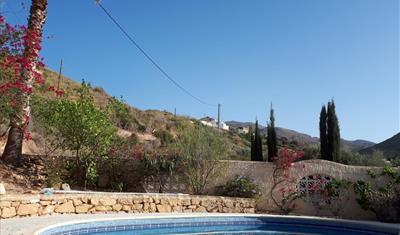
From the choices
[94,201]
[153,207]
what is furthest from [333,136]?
[94,201]

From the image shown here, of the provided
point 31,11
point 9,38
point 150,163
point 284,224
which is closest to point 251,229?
point 284,224

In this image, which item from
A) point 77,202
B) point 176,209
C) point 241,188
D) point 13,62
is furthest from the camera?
point 241,188

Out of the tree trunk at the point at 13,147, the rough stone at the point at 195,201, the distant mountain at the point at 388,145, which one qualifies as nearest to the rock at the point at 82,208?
the rough stone at the point at 195,201

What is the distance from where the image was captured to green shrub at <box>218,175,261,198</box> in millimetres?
17984

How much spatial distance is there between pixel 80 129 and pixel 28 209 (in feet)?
15.1

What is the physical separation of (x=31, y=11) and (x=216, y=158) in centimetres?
969

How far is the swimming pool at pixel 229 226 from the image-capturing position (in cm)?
1248

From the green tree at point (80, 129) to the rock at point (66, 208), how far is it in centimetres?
317

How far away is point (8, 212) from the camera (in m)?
11.5

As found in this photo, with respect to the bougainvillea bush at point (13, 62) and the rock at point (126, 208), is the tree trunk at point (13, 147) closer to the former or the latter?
the rock at point (126, 208)

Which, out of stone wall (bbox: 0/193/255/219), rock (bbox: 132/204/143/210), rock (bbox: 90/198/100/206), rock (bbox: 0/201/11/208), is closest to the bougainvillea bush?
rock (bbox: 0/201/11/208)

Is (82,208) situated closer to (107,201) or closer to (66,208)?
(66,208)

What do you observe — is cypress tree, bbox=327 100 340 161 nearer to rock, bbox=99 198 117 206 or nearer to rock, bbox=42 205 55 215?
rock, bbox=99 198 117 206

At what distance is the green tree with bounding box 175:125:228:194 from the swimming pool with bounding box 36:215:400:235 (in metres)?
3.16
